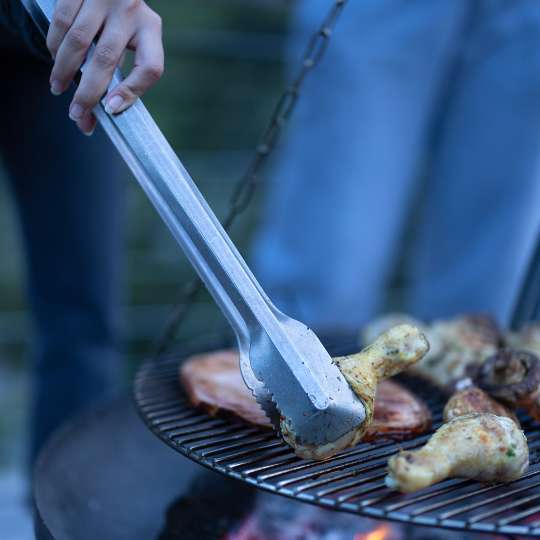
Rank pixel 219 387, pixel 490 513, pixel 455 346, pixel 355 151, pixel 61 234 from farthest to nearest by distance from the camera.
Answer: pixel 355 151 < pixel 61 234 < pixel 455 346 < pixel 219 387 < pixel 490 513

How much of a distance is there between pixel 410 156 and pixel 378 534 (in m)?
1.65

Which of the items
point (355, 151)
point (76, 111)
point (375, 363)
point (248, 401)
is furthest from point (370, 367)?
Result: point (355, 151)

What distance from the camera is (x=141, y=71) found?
1.19 meters

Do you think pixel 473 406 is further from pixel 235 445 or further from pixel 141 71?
pixel 141 71

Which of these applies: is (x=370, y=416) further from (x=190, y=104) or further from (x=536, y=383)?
(x=190, y=104)

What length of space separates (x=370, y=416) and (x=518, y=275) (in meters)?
1.88

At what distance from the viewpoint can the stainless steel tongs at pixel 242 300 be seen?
3.84ft

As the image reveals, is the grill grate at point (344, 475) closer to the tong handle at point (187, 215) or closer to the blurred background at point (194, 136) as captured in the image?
the tong handle at point (187, 215)

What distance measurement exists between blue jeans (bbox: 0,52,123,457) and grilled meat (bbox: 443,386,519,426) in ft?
3.86

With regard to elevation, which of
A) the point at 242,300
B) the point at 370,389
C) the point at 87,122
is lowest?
the point at 370,389

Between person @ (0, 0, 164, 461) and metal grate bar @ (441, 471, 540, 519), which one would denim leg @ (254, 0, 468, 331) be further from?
metal grate bar @ (441, 471, 540, 519)

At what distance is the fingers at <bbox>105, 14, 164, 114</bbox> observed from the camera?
1173 mm

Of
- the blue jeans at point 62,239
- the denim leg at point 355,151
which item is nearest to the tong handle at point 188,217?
the blue jeans at point 62,239

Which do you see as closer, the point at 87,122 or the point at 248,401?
the point at 87,122
